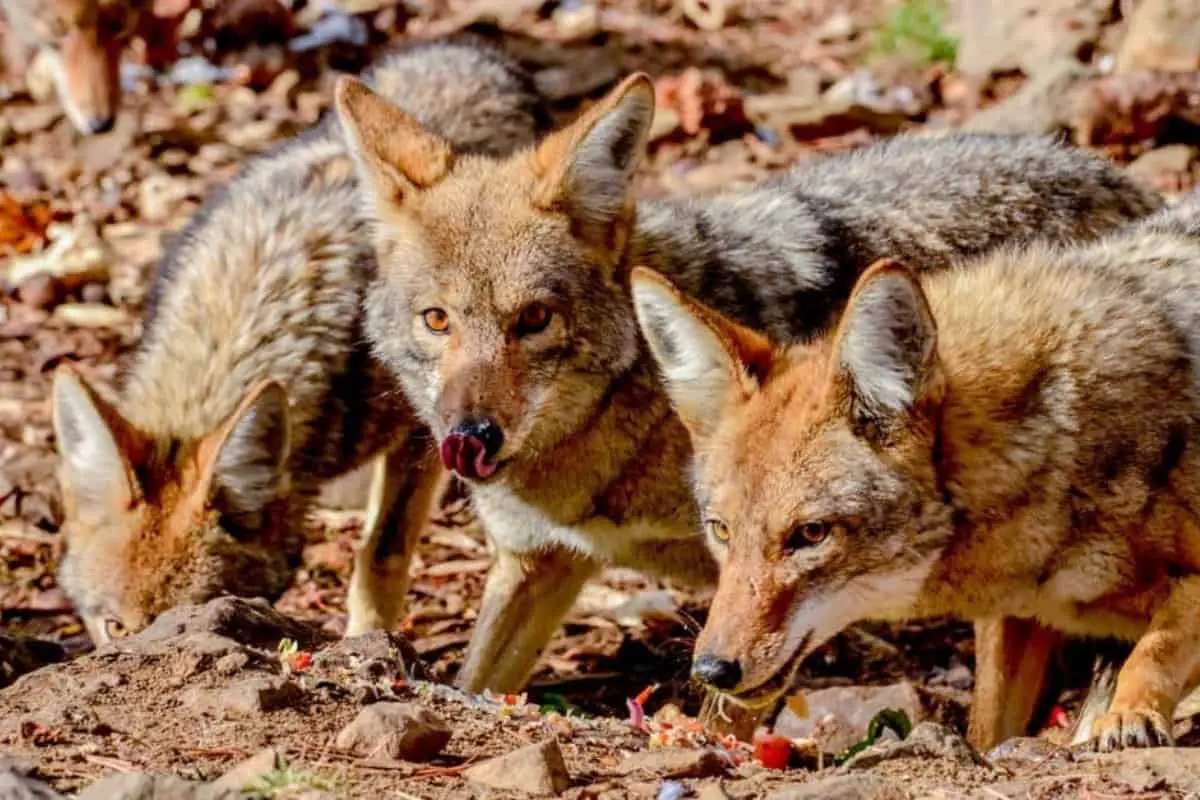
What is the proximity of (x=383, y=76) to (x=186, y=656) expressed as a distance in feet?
13.8

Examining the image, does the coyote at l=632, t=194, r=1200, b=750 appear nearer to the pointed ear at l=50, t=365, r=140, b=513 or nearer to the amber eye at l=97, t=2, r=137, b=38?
the pointed ear at l=50, t=365, r=140, b=513

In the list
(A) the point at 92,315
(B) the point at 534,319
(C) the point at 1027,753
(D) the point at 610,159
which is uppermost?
(D) the point at 610,159

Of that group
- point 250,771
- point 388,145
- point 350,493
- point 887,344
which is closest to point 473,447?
point 388,145

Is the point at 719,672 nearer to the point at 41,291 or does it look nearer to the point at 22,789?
the point at 22,789

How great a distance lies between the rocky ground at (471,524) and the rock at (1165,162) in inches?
0.9

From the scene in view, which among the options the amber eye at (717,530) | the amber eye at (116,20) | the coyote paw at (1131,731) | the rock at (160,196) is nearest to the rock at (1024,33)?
the rock at (160,196)

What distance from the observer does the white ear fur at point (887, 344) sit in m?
4.75

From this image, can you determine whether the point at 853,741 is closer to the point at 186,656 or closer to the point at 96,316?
the point at 186,656

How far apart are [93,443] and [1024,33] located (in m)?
7.68

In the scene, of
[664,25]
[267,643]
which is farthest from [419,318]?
[664,25]

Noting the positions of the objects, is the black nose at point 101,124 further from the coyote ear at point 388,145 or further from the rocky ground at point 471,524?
the coyote ear at point 388,145

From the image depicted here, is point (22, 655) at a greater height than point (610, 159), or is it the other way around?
point (610, 159)

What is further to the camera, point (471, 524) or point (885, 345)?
point (471, 524)

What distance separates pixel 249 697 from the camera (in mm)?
4758
